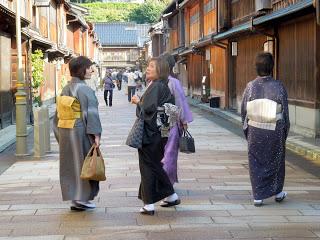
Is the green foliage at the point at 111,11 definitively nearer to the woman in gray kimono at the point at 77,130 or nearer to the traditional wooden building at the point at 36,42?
the traditional wooden building at the point at 36,42

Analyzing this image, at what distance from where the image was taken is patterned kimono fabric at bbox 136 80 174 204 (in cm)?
666

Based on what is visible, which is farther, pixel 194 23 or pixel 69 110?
pixel 194 23

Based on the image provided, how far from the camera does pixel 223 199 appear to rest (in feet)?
24.8

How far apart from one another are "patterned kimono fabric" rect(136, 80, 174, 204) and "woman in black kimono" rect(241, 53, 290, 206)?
1.18 metres

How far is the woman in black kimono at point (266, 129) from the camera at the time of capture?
7121 mm

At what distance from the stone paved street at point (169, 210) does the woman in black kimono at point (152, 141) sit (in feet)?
0.87

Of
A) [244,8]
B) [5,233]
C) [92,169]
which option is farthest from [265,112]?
[244,8]

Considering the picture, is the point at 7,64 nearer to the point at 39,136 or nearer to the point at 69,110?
the point at 39,136

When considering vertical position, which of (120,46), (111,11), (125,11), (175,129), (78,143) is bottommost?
(78,143)

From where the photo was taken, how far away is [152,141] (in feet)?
21.9

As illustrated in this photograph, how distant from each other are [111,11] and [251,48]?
108 meters

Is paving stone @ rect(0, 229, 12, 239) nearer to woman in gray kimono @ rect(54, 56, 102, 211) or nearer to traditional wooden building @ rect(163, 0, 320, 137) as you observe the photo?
woman in gray kimono @ rect(54, 56, 102, 211)

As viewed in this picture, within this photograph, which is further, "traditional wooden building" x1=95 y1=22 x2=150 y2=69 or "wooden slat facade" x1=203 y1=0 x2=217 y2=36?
"traditional wooden building" x1=95 y1=22 x2=150 y2=69

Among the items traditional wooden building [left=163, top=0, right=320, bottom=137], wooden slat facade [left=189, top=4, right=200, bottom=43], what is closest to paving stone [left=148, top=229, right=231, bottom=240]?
traditional wooden building [left=163, top=0, right=320, bottom=137]
